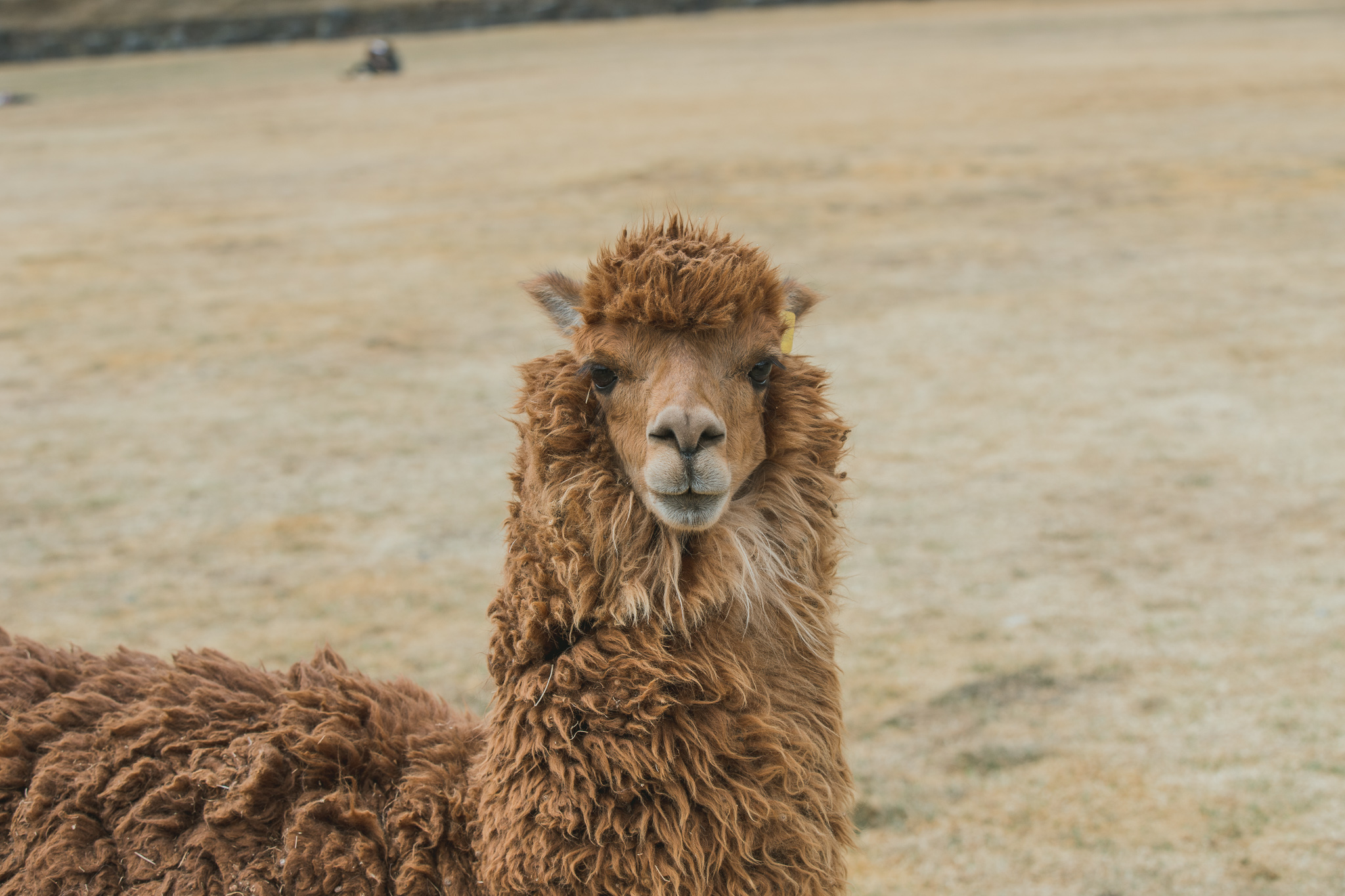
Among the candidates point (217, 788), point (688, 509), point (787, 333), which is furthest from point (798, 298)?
point (217, 788)

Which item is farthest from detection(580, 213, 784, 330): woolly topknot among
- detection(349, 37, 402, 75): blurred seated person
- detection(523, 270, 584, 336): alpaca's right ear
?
detection(349, 37, 402, 75): blurred seated person

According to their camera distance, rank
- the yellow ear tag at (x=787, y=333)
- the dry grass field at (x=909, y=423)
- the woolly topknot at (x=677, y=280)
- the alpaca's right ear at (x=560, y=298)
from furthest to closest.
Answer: the dry grass field at (x=909, y=423)
the alpaca's right ear at (x=560, y=298)
the yellow ear tag at (x=787, y=333)
the woolly topknot at (x=677, y=280)

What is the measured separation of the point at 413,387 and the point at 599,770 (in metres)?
7.73

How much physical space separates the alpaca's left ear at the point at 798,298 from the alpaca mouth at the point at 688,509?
0.69 m

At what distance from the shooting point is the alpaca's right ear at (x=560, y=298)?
2.99 meters

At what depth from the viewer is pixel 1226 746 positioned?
480 cm

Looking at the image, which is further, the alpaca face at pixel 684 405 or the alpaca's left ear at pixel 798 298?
the alpaca's left ear at pixel 798 298

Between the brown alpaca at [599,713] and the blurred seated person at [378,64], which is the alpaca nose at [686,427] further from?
the blurred seated person at [378,64]

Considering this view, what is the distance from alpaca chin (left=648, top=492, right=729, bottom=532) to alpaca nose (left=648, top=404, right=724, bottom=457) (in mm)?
103

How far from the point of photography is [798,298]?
311 centimetres

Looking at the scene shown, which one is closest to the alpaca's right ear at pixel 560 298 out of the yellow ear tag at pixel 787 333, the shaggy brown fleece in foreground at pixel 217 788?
the yellow ear tag at pixel 787 333

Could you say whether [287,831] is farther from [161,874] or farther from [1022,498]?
[1022,498]

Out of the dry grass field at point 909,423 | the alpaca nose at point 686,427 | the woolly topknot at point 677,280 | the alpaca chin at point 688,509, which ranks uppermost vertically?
the woolly topknot at point 677,280

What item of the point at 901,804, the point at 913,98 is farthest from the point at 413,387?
the point at 913,98
